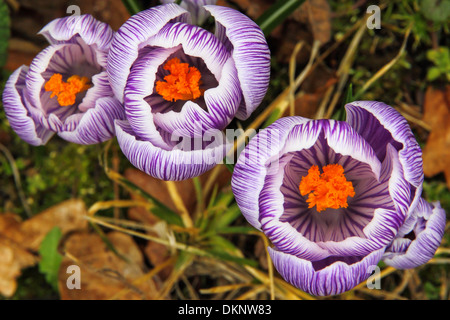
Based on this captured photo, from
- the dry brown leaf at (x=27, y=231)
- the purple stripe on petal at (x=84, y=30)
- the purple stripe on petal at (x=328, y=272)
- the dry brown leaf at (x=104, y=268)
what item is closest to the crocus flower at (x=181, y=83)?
the purple stripe on petal at (x=84, y=30)

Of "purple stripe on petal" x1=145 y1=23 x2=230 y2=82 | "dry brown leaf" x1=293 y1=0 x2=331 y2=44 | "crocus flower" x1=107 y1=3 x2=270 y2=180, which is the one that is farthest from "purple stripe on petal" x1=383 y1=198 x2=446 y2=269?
"dry brown leaf" x1=293 y1=0 x2=331 y2=44

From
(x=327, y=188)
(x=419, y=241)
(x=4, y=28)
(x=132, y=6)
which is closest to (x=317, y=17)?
(x=132, y=6)

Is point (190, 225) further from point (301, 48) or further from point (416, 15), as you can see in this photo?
point (416, 15)

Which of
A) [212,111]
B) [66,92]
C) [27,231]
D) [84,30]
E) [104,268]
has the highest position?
[84,30]

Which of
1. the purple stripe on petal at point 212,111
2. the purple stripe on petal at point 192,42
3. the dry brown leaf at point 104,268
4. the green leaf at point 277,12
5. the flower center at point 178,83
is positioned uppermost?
the green leaf at point 277,12

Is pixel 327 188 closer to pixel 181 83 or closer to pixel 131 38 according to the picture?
pixel 181 83

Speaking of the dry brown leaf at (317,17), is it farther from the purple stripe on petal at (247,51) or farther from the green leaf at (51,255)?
the green leaf at (51,255)

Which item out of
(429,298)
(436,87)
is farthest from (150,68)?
(429,298)
